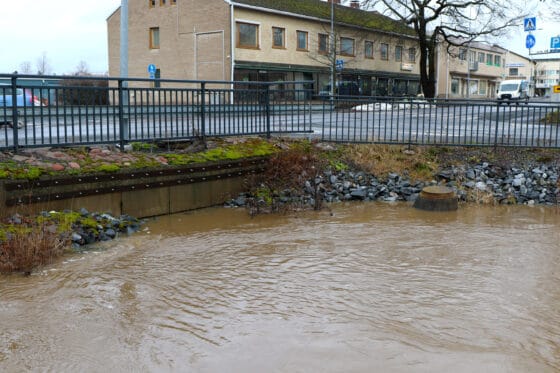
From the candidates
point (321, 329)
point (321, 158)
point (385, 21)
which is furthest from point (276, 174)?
point (385, 21)

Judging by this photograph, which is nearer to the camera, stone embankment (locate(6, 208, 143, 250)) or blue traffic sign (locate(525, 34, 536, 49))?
stone embankment (locate(6, 208, 143, 250))

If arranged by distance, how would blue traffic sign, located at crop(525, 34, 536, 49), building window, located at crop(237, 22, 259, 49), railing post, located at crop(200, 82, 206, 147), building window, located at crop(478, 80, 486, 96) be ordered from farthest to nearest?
building window, located at crop(478, 80, 486, 96), building window, located at crop(237, 22, 259, 49), blue traffic sign, located at crop(525, 34, 536, 49), railing post, located at crop(200, 82, 206, 147)

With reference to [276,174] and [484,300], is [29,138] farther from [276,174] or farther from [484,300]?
[484,300]

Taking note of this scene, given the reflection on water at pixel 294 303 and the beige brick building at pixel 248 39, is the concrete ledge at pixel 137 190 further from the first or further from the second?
the beige brick building at pixel 248 39

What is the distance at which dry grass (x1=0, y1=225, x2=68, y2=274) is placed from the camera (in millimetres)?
6621

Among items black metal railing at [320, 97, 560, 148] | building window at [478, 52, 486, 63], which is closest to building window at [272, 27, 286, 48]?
black metal railing at [320, 97, 560, 148]

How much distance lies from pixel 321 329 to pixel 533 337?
1857 millimetres

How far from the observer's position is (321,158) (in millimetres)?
12461

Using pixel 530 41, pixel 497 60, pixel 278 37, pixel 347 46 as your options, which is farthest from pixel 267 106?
pixel 497 60

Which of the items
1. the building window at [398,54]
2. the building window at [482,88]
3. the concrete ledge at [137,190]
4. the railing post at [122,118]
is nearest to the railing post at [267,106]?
the concrete ledge at [137,190]

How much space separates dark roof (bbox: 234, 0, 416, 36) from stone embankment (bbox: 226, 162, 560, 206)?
2886 cm

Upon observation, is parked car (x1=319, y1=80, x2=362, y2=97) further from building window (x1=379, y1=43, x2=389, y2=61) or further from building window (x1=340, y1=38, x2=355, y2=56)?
building window (x1=379, y1=43, x2=389, y2=61)

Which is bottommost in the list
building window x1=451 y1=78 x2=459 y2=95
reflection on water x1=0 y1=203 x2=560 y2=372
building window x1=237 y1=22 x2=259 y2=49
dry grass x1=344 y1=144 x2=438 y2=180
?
reflection on water x1=0 y1=203 x2=560 y2=372

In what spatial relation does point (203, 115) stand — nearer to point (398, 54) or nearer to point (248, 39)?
point (248, 39)
